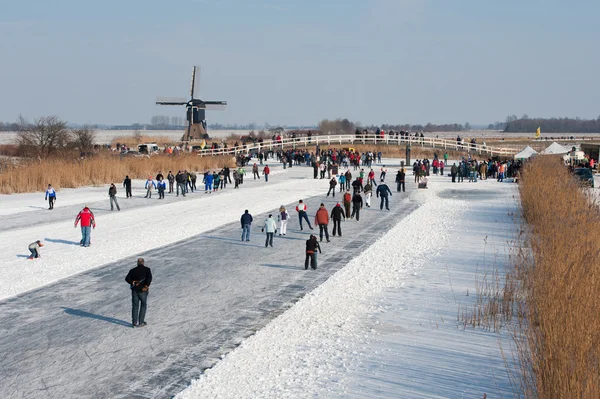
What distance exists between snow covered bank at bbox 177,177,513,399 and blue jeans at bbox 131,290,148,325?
2147 mm

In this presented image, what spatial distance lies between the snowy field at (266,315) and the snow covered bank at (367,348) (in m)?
0.03

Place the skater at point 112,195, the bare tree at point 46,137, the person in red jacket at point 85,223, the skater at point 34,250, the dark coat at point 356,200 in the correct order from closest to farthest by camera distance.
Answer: the skater at point 34,250 < the person in red jacket at point 85,223 < the dark coat at point 356,200 < the skater at point 112,195 < the bare tree at point 46,137

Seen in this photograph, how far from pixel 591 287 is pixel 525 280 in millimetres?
3329

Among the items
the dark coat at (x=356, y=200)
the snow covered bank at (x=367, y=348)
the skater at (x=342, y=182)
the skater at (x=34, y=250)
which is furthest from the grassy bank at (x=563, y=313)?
the skater at (x=342, y=182)

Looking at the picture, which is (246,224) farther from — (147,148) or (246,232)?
(147,148)

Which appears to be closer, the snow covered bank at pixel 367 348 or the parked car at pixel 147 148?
the snow covered bank at pixel 367 348

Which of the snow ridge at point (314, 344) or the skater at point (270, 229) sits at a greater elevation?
the skater at point (270, 229)

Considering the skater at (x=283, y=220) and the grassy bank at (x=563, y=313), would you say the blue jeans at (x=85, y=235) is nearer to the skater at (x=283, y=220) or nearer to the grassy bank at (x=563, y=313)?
the skater at (x=283, y=220)

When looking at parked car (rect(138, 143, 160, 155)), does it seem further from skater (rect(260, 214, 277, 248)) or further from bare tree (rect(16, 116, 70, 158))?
skater (rect(260, 214, 277, 248))

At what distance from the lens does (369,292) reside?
1381cm

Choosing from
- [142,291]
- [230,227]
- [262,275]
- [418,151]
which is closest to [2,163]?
[230,227]

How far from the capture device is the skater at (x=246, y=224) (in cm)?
2025

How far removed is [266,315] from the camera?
12297 millimetres

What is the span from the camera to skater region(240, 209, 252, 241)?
20.2 metres
